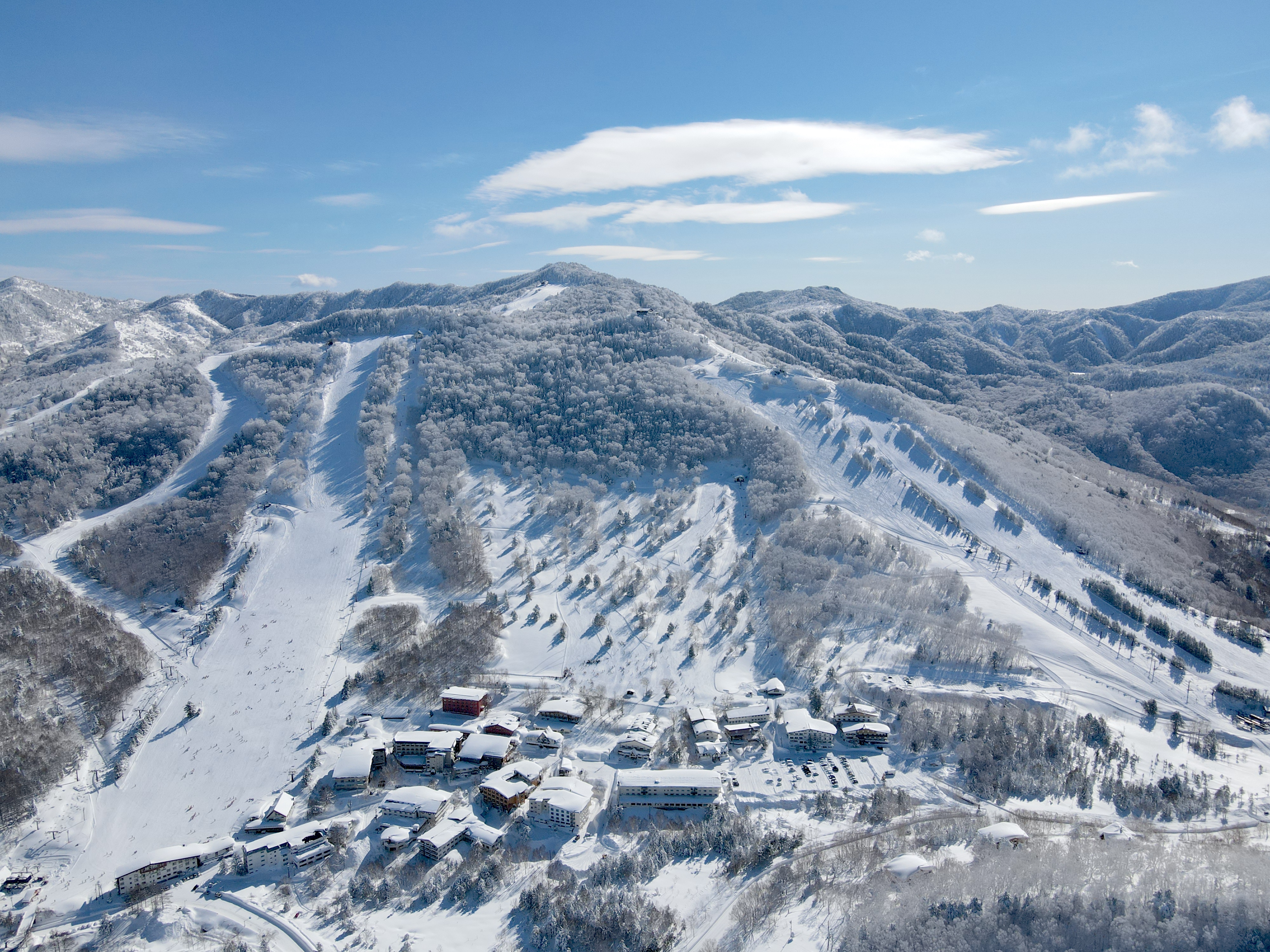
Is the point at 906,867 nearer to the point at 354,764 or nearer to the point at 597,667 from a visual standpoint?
the point at 597,667

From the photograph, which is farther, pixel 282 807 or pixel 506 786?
pixel 506 786

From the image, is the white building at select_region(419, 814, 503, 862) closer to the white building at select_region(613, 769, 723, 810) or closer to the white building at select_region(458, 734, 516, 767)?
the white building at select_region(458, 734, 516, 767)

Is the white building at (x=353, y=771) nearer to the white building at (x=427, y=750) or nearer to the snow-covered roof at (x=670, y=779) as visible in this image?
the white building at (x=427, y=750)

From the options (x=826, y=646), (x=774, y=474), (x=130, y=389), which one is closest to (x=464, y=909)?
(x=826, y=646)

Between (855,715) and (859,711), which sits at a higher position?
(859,711)

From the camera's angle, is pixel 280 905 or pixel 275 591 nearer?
pixel 280 905

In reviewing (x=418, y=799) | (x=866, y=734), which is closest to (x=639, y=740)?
(x=418, y=799)

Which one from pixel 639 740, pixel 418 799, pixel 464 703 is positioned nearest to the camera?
pixel 418 799

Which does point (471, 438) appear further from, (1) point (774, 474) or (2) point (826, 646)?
(2) point (826, 646)
